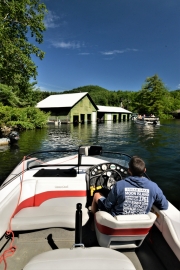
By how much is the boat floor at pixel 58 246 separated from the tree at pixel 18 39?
9464 mm

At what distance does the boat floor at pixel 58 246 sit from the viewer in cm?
254

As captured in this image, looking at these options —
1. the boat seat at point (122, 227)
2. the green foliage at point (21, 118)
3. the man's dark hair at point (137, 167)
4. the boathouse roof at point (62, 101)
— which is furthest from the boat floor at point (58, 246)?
the boathouse roof at point (62, 101)

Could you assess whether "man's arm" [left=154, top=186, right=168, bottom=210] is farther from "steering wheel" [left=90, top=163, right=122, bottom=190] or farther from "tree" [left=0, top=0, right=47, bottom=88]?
"tree" [left=0, top=0, right=47, bottom=88]

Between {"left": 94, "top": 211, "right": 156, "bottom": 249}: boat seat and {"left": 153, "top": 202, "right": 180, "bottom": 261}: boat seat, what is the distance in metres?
0.39

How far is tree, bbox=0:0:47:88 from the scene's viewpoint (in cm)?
1048

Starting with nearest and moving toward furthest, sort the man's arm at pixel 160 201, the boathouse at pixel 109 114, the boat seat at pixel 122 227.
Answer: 1. the boat seat at pixel 122 227
2. the man's arm at pixel 160 201
3. the boathouse at pixel 109 114

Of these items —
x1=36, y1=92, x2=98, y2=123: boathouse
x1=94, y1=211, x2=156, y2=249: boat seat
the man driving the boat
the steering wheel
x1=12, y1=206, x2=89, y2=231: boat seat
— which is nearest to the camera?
x1=94, y1=211, x2=156, y2=249: boat seat

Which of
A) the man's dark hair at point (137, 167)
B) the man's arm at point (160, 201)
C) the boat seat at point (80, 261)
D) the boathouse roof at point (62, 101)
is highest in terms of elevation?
the boathouse roof at point (62, 101)

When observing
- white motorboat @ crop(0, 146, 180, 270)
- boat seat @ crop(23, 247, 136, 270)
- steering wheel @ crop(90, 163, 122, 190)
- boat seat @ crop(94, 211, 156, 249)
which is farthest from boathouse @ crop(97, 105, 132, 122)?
boat seat @ crop(23, 247, 136, 270)

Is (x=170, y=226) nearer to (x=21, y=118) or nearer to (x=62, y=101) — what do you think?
(x=21, y=118)

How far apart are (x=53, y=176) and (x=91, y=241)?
4.14 feet

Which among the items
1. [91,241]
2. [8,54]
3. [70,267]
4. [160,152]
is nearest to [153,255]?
[91,241]

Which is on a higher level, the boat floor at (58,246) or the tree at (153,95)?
the tree at (153,95)

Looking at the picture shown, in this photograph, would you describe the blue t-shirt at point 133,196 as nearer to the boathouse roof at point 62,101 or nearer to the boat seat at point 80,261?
the boat seat at point 80,261
